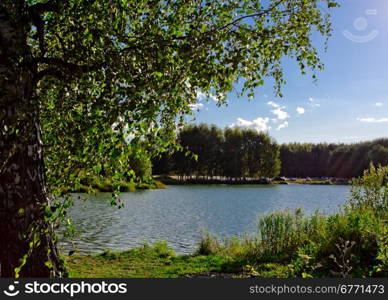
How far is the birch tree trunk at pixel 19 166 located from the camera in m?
5.60

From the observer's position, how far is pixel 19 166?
19.0ft

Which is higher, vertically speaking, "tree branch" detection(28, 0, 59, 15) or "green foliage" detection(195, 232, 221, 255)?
"tree branch" detection(28, 0, 59, 15)

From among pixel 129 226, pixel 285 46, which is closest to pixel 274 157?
pixel 129 226

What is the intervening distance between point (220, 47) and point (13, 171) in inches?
156

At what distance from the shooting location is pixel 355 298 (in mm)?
5875

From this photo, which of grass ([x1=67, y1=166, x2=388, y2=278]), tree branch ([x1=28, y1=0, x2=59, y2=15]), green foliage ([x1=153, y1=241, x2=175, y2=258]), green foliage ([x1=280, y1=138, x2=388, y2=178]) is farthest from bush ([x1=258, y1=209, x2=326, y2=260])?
green foliage ([x1=280, y1=138, x2=388, y2=178])

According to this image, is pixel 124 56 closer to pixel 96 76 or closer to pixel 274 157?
pixel 96 76

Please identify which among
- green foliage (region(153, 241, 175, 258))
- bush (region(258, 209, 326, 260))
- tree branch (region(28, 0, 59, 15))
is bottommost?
green foliage (region(153, 241, 175, 258))

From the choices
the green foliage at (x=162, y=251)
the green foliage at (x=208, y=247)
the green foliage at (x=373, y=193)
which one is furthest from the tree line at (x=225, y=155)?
the green foliage at (x=373, y=193)

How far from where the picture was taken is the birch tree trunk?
5.60m

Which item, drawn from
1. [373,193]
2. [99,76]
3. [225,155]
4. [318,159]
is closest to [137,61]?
[99,76]

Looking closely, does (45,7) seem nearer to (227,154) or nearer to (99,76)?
(99,76)

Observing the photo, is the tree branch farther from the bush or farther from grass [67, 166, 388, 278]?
the bush

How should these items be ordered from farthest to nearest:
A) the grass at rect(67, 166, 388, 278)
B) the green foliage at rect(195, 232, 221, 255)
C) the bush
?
the green foliage at rect(195, 232, 221, 255) < the bush < the grass at rect(67, 166, 388, 278)
